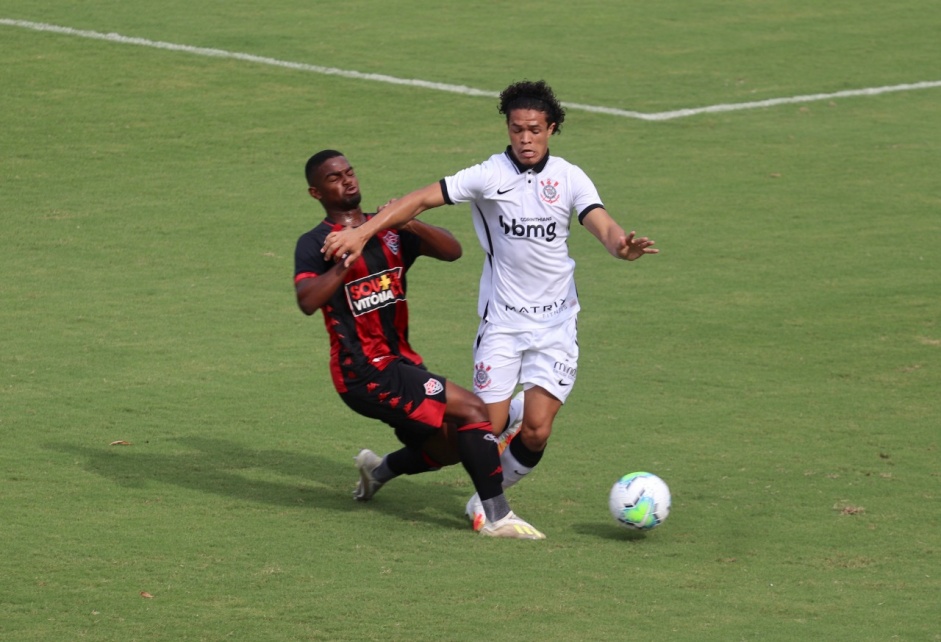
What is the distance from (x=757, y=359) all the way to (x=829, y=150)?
22.6 ft

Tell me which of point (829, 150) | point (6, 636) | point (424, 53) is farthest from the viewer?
point (424, 53)

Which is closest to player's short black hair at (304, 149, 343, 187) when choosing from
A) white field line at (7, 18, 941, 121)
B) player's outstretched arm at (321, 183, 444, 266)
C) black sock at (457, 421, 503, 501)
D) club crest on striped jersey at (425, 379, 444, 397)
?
player's outstretched arm at (321, 183, 444, 266)

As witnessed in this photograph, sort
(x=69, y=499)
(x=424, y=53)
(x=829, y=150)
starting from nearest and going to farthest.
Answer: (x=69, y=499), (x=829, y=150), (x=424, y=53)

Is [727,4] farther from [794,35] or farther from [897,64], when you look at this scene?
[897,64]

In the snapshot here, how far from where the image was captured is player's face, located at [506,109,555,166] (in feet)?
23.5

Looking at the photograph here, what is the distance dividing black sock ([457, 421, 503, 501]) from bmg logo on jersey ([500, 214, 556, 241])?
1018 millimetres

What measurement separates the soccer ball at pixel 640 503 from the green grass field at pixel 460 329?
137 mm

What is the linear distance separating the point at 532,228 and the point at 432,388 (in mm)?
987

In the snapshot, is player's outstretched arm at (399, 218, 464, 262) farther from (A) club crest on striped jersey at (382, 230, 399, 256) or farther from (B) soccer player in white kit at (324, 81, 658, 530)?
(B) soccer player in white kit at (324, 81, 658, 530)

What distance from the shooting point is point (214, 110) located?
17062 mm

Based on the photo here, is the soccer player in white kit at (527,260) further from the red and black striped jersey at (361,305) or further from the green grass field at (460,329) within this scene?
the green grass field at (460,329)

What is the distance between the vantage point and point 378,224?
6836 millimetres

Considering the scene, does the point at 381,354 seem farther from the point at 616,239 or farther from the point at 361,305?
the point at 616,239

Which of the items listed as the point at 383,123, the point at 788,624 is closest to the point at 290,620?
the point at 788,624
